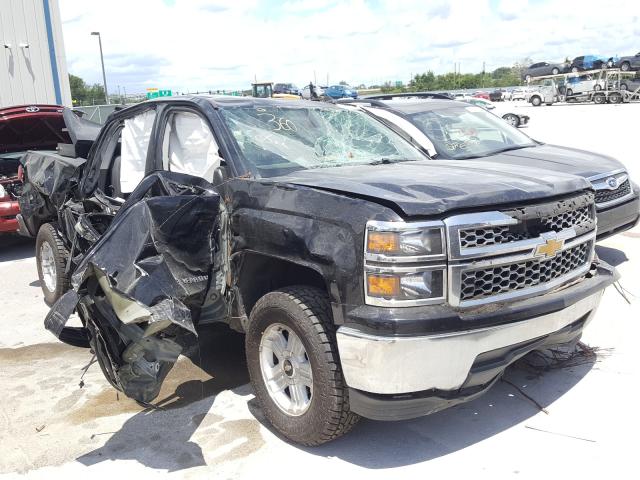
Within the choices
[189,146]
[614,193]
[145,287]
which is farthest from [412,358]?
[614,193]

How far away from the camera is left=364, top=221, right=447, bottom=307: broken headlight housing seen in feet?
9.36

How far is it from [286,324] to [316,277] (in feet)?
1.01

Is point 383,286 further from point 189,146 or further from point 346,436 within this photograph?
point 189,146

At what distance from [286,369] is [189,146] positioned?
1.90 meters

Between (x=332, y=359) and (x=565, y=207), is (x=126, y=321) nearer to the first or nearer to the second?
(x=332, y=359)

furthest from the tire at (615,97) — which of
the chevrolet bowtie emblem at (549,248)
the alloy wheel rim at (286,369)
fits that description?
the alloy wheel rim at (286,369)

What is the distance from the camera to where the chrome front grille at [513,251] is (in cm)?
290

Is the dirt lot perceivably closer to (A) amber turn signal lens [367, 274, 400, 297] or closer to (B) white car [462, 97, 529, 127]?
(A) amber turn signal lens [367, 274, 400, 297]

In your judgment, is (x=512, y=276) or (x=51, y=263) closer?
(x=512, y=276)

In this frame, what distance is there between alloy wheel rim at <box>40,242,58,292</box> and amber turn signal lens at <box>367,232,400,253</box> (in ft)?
14.3

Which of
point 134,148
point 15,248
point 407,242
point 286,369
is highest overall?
point 134,148

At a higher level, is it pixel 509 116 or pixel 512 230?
pixel 509 116

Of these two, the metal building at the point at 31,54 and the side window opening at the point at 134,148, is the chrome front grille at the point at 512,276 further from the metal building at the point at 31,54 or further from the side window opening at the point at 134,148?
the metal building at the point at 31,54

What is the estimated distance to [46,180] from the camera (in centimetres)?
617
